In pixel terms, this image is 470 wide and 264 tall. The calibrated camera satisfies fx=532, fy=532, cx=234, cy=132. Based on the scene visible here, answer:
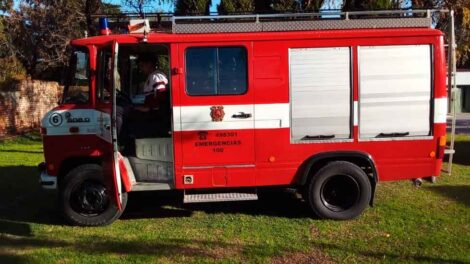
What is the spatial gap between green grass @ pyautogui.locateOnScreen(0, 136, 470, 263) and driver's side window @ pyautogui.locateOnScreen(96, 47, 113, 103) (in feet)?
5.45

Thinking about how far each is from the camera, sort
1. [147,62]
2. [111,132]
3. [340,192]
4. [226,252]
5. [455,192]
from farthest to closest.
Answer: [455,192]
[147,62]
[340,192]
[111,132]
[226,252]

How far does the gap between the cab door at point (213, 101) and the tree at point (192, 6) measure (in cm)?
487

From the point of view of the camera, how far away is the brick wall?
59.9 ft

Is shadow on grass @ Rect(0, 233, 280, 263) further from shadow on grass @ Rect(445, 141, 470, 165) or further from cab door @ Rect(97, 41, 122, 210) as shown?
shadow on grass @ Rect(445, 141, 470, 165)

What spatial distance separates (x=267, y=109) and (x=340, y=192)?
1522 mm

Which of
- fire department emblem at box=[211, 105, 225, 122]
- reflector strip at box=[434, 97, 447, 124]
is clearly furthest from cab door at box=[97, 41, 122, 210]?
reflector strip at box=[434, 97, 447, 124]

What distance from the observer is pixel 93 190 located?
22.4 ft

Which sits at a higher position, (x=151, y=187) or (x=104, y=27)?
(x=104, y=27)

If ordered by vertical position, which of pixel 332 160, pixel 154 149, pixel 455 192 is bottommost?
pixel 455 192

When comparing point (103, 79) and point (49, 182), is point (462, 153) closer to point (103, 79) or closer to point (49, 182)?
point (103, 79)

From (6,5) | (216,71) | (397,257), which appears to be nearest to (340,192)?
(397,257)

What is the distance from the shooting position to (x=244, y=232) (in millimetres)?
6473

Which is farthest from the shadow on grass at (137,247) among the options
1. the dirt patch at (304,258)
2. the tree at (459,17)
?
the tree at (459,17)

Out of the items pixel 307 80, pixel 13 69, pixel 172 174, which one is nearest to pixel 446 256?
pixel 307 80
